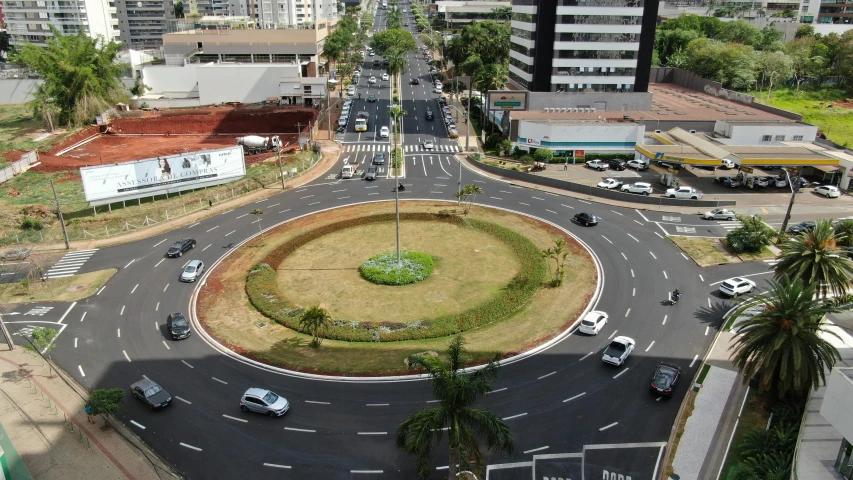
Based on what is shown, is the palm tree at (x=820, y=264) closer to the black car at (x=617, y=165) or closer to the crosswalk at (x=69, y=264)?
the black car at (x=617, y=165)

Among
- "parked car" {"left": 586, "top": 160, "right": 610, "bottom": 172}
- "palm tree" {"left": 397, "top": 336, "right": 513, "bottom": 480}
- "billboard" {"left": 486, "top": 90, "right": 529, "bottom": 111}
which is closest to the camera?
"palm tree" {"left": 397, "top": 336, "right": 513, "bottom": 480}

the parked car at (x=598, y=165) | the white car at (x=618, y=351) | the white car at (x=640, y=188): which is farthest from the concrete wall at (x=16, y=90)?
the white car at (x=618, y=351)

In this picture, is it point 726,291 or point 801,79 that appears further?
point 801,79

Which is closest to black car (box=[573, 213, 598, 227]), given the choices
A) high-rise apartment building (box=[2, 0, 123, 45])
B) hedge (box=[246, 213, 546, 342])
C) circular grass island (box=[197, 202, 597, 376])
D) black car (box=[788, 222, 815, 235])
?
circular grass island (box=[197, 202, 597, 376])

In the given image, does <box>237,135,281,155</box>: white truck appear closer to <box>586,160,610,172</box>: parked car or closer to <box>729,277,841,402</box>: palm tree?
<box>586,160,610,172</box>: parked car

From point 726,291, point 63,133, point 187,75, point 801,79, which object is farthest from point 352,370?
point 801,79

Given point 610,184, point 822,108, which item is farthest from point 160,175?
point 822,108

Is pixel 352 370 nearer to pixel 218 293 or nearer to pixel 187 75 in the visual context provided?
pixel 218 293
